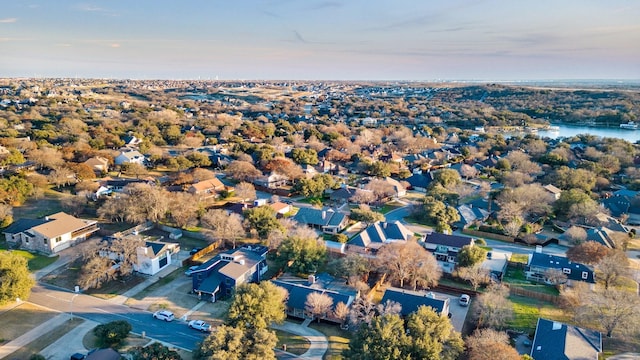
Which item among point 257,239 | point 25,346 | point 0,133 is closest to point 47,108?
A: point 0,133

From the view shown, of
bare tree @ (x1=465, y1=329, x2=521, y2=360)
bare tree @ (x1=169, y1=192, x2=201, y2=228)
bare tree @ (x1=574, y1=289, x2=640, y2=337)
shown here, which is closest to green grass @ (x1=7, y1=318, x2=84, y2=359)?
bare tree @ (x1=169, y1=192, x2=201, y2=228)

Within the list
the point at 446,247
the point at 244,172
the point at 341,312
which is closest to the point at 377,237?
the point at 446,247

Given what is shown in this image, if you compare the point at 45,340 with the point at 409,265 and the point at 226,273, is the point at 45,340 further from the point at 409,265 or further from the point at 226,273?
the point at 409,265

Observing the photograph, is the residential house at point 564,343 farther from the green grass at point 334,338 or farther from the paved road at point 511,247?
the paved road at point 511,247

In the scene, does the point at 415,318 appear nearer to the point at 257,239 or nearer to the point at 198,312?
the point at 198,312

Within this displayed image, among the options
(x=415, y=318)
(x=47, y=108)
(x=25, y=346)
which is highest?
(x=47, y=108)

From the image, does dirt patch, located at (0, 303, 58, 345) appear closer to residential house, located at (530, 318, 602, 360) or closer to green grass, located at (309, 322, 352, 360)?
green grass, located at (309, 322, 352, 360)

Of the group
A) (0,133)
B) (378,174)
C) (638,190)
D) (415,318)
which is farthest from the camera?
(0,133)
